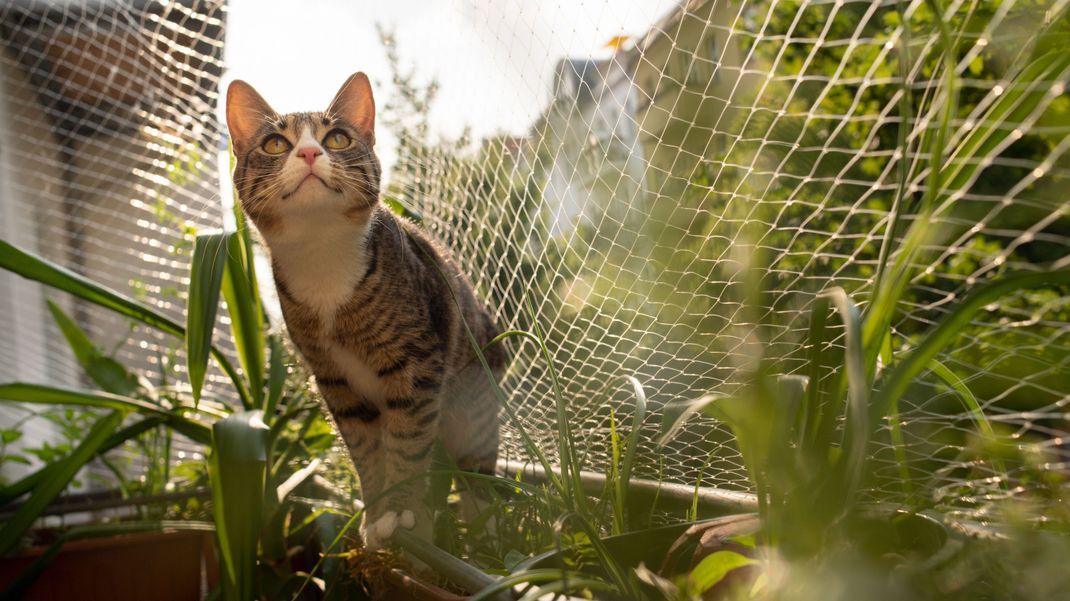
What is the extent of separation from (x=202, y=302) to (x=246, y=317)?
40 cm

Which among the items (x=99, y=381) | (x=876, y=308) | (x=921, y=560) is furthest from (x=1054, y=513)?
(x=99, y=381)

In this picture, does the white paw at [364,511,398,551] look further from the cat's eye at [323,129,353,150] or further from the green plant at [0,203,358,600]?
the cat's eye at [323,129,353,150]

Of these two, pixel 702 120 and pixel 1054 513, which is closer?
pixel 702 120

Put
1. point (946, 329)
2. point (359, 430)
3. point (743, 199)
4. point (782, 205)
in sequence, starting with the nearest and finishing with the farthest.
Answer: point (743, 199) < point (946, 329) < point (782, 205) < point (359, 430)

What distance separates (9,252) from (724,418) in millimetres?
1487

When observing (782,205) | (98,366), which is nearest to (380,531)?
(782,205)

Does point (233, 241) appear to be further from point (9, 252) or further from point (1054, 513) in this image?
point (1054, 513)

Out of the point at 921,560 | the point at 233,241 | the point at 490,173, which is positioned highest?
the point at 490,173

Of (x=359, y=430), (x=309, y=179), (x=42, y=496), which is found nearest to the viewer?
(x=309, y=179)

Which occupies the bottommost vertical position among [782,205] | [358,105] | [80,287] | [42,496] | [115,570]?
[115,570]

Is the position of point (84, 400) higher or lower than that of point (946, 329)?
lower

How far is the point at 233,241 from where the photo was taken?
160cm

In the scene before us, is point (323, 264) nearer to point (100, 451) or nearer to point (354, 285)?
point (354, 285)

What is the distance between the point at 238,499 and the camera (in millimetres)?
1124
